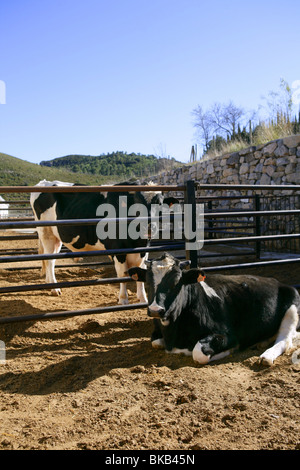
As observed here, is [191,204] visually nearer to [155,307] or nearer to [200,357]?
[155,307]

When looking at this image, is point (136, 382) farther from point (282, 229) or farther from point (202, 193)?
point (202, 193)

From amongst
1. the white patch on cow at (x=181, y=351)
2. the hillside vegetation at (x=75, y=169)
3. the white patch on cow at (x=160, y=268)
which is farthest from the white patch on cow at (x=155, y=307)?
the hillside vegetation at (x=75, y=169)

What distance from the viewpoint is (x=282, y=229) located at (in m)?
8.87

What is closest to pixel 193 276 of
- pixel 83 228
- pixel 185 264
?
pixel 185 264

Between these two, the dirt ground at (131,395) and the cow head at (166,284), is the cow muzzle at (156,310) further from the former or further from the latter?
the dirt ground at (131,395)

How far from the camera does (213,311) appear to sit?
321cm

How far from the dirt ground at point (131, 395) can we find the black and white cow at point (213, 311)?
0.11 m

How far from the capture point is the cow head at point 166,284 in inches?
113

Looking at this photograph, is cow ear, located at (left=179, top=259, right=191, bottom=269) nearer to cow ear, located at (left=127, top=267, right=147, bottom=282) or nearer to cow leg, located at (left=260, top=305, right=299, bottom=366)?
cow ear, located at (left=127, top=267, right=147, bottom=282)

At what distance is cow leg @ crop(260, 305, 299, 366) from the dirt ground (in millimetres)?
73

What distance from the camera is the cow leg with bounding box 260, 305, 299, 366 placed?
2893 mm

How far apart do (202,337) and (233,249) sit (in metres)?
6.67

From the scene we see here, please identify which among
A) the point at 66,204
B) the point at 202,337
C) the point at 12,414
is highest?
the point at 66,204
